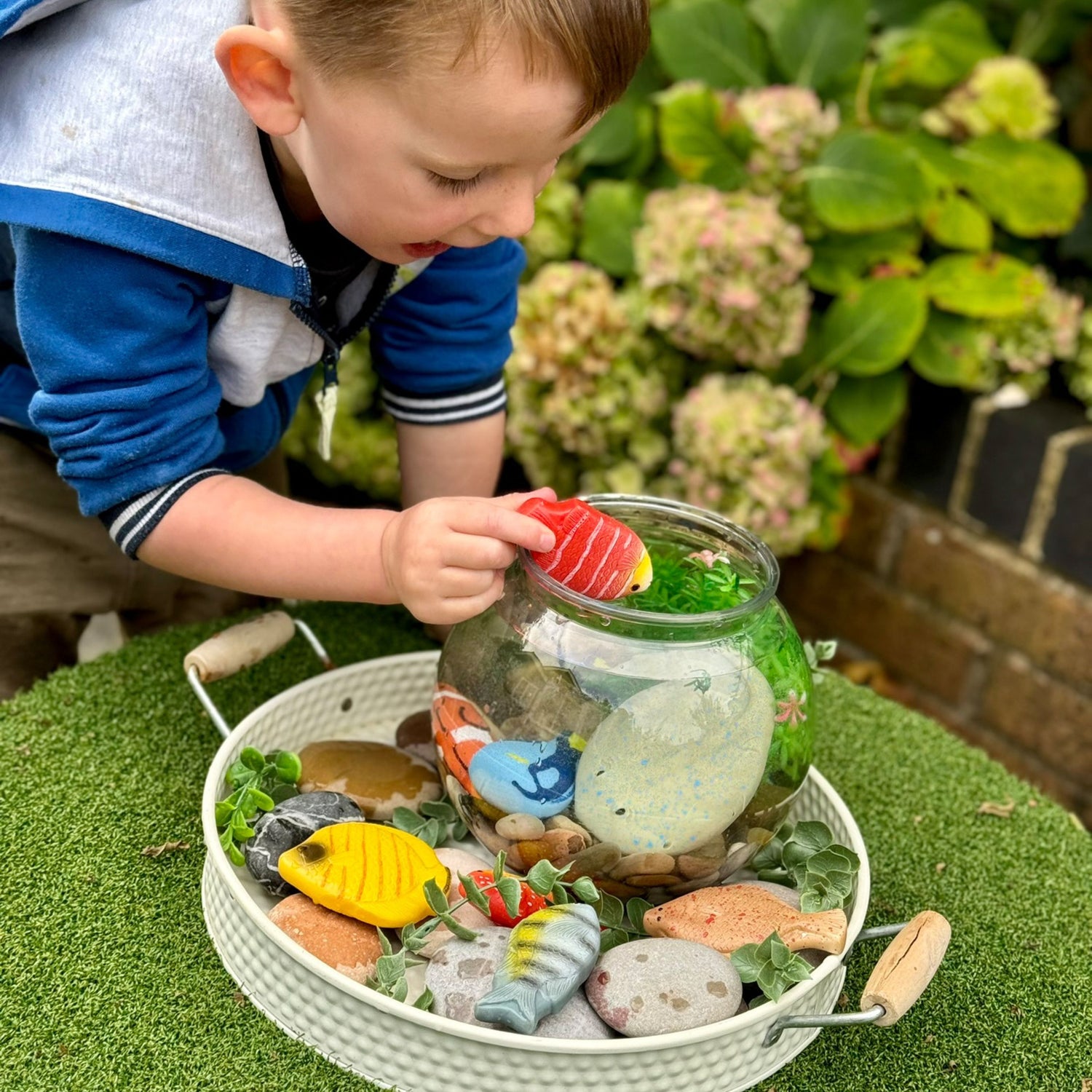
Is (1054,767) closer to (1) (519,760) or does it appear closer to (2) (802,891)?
(2) (802,891)

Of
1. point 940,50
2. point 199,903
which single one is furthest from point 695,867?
point 940,50

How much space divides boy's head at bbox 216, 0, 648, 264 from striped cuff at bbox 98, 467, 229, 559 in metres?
0.23

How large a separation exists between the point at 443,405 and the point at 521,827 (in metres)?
0.54

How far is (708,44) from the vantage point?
1.72 m

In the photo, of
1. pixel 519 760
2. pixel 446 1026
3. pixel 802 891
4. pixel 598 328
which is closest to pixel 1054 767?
pixel 598 328

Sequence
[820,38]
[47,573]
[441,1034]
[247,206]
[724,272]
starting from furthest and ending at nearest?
[820,38], [724,272], [47,573], [247,206], [441,1034]

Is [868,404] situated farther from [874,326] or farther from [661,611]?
[661,611]

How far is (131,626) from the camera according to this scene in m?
1.38

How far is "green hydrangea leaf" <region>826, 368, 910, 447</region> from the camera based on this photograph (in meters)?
1.69

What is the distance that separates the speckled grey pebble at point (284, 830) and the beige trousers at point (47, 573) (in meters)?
0.47

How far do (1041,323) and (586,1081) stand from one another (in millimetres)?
1331

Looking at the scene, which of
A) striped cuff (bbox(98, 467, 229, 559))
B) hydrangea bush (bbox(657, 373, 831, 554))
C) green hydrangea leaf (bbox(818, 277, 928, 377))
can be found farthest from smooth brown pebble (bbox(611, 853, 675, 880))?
green hydrangea leaf (bbox(818, 277, 928, 377))

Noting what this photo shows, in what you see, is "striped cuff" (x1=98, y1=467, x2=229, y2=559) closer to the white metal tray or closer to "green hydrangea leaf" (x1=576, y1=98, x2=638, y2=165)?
the white metal tray

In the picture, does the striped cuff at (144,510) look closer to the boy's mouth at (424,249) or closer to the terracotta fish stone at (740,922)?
the boy's mouth at (424,249)
